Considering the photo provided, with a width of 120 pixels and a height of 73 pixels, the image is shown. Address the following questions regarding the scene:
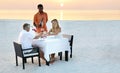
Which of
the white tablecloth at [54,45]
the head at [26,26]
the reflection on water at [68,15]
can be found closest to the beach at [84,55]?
the white tablecloth at [54,45]

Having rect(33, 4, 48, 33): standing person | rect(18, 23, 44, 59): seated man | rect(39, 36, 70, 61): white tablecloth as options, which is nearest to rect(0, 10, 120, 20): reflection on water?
rect(33, 4, 48, 33): standing person

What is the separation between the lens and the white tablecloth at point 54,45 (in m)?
6.02

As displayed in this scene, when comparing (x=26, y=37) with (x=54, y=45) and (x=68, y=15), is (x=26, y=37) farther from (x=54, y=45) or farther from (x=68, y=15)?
(x=68, y=15)

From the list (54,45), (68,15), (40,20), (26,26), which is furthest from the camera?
(68,15)

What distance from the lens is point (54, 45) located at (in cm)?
612

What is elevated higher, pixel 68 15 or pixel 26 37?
pixel 68 15

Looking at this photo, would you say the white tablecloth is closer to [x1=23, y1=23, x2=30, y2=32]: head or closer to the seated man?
the seated man

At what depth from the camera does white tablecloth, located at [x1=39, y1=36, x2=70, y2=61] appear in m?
6.02

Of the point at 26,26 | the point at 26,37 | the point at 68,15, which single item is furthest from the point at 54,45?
the point at 68,15

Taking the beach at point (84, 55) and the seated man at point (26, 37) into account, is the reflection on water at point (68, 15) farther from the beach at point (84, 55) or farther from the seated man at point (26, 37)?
the seated man at point (26, 37)

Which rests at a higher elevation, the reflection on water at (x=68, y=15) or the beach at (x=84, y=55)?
the reflection on water at (x=68, y=15)

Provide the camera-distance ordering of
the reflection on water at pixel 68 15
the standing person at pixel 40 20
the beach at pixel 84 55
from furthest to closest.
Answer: the reflection on water at pixel 68 15
the standing person at pixel 40 20
the beach at pixel 84 55

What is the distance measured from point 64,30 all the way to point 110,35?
1981mm

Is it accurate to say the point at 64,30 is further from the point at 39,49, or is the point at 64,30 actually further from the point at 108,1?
the point at 108,1
